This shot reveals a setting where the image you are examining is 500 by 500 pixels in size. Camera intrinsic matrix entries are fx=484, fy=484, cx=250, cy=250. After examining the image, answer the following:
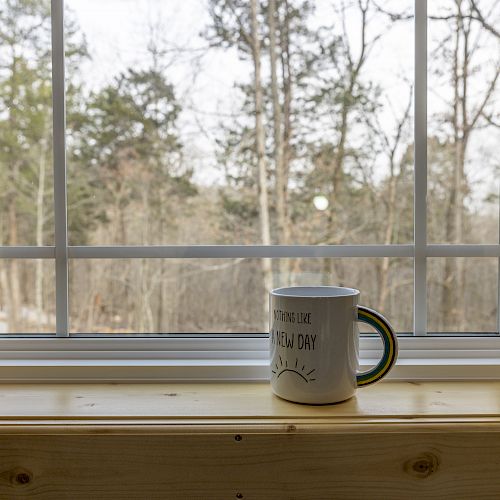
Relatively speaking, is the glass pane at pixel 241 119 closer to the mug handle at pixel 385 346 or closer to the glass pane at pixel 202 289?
the glass pane at pixel 202 289

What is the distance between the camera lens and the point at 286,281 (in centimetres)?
102

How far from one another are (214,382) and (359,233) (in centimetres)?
43

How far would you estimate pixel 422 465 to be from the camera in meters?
0.70

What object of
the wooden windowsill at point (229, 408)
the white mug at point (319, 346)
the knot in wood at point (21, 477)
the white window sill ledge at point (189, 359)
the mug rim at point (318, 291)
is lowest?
the knot in wood at point (21, 477)

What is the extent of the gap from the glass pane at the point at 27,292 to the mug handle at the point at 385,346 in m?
0.64

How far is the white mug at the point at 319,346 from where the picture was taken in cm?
74

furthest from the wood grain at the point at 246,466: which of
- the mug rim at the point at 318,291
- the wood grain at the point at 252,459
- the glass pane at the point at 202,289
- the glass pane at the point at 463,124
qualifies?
the glass pane at the point at 463,124

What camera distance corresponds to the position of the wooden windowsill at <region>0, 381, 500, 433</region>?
701 millimetres

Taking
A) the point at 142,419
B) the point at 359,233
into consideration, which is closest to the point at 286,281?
the point at 359,233

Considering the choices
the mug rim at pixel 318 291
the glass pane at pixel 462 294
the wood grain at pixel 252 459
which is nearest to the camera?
the wood grain at pixel 252 459

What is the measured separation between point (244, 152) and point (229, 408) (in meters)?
0.53

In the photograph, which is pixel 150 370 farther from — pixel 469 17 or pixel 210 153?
pixel 469 17

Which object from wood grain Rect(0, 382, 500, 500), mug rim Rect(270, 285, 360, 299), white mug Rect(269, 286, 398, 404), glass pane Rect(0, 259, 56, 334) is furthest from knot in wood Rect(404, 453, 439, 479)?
glass pane Rect(0, 259, 56, 334)

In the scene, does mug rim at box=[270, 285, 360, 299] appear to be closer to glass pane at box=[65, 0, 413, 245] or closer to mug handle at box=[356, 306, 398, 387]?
mug handle at box=[356, 306, 398, 387]
